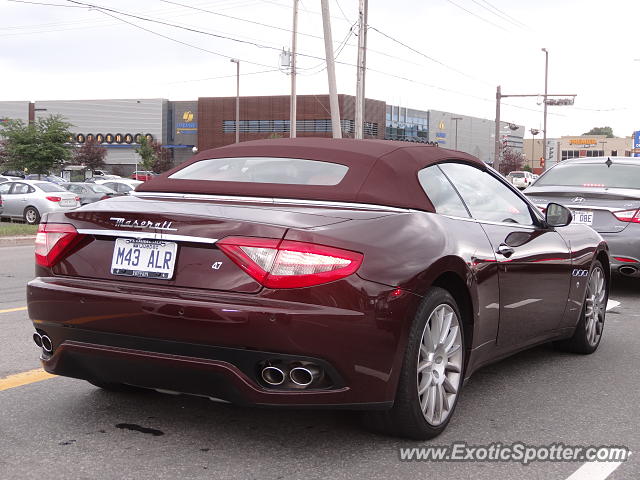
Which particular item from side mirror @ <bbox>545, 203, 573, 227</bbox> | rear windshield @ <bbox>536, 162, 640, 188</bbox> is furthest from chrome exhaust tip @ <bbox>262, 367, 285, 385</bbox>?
rear windshield @ <bbox>536, 162, 640, 188</bbox>

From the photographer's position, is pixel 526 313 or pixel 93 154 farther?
pixel 93 154

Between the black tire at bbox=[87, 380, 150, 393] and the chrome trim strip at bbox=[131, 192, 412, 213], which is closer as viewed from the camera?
the chrome trim strip at bbox=[131, 192, 412, 213]

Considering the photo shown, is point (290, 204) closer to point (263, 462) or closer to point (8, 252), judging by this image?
point (263, 462)

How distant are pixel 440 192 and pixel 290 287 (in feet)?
4.47

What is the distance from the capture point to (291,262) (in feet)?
11.2

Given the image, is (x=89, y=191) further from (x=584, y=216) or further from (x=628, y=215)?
(x=628, y=215)

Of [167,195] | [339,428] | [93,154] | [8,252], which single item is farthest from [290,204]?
[93,154]

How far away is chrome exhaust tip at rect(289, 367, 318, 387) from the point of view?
344cm

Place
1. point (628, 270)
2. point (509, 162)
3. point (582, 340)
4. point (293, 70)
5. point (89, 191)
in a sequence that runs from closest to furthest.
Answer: point (582, 340), point (628, 270), point (89, 191), point (293, 70), point (509, 162)

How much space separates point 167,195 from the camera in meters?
4.29

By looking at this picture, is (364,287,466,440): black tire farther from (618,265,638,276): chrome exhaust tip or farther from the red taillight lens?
(618,265,638,276): chrome exhaust tip

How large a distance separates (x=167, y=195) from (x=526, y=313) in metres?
2.23

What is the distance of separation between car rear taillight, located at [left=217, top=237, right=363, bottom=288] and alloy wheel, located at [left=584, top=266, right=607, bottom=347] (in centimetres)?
324

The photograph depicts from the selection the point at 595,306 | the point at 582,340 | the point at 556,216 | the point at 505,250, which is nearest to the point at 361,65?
the point at 595,306
